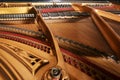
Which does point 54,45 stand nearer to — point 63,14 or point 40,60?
point 40,60

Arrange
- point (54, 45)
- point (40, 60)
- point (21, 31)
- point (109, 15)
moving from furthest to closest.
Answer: point (109, 15)
point (21, 31)
point (54, 45)
point (40, 60)

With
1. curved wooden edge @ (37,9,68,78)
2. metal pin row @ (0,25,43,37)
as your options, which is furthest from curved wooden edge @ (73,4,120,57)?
metal pin row @ (0,25,43,37)

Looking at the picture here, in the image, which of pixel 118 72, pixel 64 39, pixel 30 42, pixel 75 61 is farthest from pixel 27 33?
pixel 118 72

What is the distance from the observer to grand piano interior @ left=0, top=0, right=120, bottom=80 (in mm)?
1751

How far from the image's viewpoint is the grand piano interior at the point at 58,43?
1751 millimetres

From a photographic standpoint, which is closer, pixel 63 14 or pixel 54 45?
pixel 54 45

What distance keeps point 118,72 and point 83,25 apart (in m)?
1.22

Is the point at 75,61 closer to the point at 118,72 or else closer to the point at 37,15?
the point at 118,72

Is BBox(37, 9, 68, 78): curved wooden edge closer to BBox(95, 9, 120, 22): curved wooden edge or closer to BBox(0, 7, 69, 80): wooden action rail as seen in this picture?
→ BBox(0, 7, 69, 80): wooden action rail

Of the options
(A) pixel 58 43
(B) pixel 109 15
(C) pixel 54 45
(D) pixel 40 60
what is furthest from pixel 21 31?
(B) pixel 109 15

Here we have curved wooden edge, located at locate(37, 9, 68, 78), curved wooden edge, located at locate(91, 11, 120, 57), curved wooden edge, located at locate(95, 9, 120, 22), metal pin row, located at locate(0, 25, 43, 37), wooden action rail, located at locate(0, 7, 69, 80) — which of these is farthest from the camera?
curved wooden edge, located at locate(95, 9, 120, 22)

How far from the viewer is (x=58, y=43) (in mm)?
2307

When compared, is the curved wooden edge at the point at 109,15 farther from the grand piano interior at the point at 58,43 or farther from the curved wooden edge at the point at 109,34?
the curved wooden edge at the point at 109,34

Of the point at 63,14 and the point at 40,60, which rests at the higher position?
the point at 63,14
